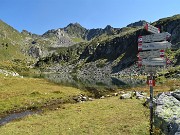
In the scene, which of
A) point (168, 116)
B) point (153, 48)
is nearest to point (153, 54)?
point (153, 48)

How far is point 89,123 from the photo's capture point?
3003 centimetres

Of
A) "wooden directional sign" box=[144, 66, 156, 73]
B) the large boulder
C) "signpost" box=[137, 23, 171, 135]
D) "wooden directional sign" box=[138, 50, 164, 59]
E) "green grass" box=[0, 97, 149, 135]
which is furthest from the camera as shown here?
"green grass" box=[0, 97, 149, 135]

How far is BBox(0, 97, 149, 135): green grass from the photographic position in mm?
26547

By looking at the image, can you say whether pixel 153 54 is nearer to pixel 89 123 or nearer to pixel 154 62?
pixel 154 62

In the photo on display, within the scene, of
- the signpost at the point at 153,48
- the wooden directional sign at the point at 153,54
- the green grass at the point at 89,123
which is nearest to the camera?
the signpost at the point at 153,48

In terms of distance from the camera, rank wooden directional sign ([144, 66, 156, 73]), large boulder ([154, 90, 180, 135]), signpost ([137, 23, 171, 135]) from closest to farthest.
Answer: large boulder ([154, 90, 180, 135]), signpost ([137, 23, 171, 135]), wooden directional sign ([144, 66, 156, 73])

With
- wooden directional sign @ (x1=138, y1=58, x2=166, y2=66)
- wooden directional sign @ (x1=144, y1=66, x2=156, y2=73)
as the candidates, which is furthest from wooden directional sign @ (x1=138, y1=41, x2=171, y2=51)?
wooden directional sign @ (x1=144, y1=66, x2=156, y2=73)

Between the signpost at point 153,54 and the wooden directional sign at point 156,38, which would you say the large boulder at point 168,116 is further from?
the wooden directional sign at point 156,38

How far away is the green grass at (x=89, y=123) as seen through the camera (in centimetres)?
2655

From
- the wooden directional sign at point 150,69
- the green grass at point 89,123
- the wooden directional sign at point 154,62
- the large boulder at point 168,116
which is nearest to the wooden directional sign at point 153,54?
the wooden directional sign at point 154,62

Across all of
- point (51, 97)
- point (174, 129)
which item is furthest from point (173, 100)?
point (51, 97)

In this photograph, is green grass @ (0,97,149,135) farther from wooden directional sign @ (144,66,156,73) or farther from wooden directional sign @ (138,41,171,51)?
wooden directional sign @ (138,41,171,51)

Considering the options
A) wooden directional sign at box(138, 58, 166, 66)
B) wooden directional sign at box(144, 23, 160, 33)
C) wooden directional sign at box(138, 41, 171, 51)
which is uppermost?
wooden directional sign at box(144, 23, 160, 33)

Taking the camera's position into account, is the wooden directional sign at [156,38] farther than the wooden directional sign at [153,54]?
No
